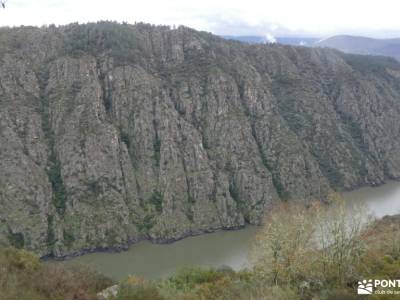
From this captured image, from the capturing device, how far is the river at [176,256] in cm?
5607

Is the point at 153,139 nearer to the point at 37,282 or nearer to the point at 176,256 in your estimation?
the point at 176,256

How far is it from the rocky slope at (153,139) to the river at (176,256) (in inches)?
92.9

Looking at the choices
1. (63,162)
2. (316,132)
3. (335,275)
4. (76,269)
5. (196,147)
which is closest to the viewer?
(335,275)

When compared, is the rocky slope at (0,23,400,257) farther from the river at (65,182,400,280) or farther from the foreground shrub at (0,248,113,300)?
the foreground shrub at (0,248,113,300)

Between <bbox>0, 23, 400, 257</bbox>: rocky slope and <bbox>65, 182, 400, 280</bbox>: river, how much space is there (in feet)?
7.74

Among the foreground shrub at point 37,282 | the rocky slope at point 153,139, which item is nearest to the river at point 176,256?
the rocky slope at point 153,139

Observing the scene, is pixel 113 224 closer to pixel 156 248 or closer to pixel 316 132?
pixel 156 248

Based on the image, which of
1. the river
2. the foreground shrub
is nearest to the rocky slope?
the river

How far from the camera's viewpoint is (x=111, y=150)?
2955 inches

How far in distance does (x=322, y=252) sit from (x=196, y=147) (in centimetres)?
5563

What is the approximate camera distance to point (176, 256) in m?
61.0

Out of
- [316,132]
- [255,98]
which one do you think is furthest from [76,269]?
[316,132]

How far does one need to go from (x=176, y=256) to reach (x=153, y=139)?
27214mm

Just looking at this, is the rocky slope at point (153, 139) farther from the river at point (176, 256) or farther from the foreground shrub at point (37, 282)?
the foreground shrub at point (37, 282)
